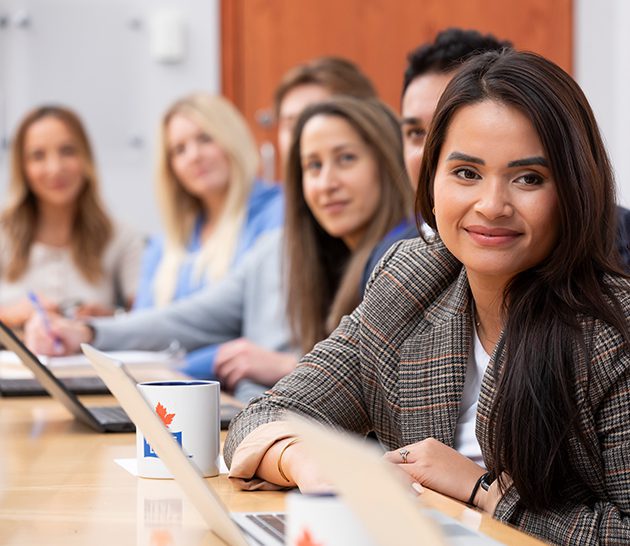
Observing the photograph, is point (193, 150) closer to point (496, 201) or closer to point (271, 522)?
point (496, 201)

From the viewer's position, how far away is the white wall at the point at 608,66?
4.07 metres

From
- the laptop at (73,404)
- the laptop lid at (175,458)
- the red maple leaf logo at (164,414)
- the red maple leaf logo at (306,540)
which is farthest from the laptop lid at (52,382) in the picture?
the red maple leaf logo at (306,540)

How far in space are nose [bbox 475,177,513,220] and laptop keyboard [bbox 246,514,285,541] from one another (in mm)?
451

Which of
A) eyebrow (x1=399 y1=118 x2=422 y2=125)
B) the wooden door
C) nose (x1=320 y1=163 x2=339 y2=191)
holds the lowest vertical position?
nose (x1=320 y1=163 x2=339 y2=191)

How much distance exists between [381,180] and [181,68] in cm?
231

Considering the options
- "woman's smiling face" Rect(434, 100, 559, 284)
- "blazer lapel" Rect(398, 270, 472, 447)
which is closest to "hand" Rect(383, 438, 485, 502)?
"blazer lapel" Rect(398, 270, 472, 447)

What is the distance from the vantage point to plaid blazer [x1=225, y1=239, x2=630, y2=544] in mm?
1182

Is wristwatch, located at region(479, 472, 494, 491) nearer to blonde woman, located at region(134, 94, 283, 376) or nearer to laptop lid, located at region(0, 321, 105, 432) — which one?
laptop lid, located at region(0, 321, 105, 432)

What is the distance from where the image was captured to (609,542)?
111cm

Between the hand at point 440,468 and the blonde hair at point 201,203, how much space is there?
2206 mm

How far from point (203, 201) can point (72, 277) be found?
1.97 feet

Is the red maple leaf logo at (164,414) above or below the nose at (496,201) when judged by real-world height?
below

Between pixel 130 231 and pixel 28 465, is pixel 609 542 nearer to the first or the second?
pixel 28 465

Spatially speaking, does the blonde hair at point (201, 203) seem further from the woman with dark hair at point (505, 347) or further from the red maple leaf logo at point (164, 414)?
the red maple leaf logo at point (164, 414)
